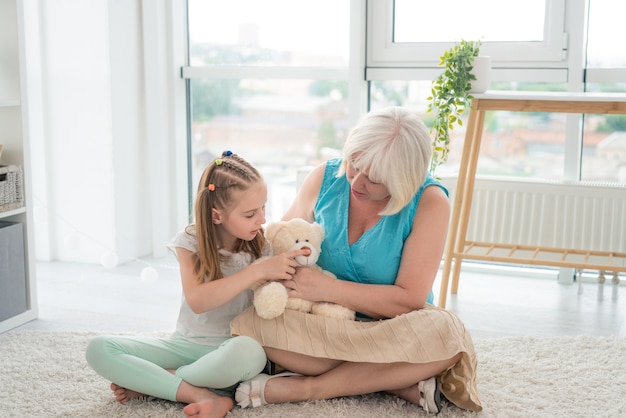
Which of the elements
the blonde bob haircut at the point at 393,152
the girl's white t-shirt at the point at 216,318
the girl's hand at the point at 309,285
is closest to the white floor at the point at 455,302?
the girl's white t-shirt at the point at 216,318

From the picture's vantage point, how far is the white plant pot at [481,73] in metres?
2.87

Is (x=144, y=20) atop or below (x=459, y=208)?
atop

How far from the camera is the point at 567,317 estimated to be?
2.78 m

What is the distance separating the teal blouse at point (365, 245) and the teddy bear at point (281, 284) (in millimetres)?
33

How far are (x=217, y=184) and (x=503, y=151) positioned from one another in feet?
5.53

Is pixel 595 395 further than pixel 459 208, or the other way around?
pixel 459 208

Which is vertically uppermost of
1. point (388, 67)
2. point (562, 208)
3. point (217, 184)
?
point (388, 67)

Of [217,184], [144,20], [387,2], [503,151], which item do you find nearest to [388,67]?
[387,2]

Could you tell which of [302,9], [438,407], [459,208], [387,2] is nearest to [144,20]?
[302,9]

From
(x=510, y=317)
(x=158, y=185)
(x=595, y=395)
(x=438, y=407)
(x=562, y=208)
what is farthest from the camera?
(x=158, y=185)

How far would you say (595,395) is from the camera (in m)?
2.09

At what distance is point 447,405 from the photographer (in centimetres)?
199

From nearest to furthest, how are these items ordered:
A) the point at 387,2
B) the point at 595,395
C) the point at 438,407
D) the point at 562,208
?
the point at 438,407 < the point at 595,395 < the point at 562,208 < the point at 387,2

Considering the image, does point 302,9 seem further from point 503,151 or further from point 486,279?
point 486,279
